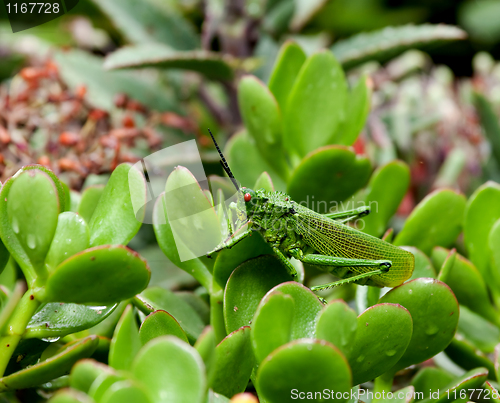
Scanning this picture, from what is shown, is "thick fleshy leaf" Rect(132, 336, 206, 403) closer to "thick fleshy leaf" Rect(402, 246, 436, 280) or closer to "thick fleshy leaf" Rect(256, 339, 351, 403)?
"thick fleshy leaf" Rect(256, 339, 351, 403)

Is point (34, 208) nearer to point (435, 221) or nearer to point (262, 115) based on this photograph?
point (262, 115)

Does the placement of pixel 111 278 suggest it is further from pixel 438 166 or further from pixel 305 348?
pixel 438 166

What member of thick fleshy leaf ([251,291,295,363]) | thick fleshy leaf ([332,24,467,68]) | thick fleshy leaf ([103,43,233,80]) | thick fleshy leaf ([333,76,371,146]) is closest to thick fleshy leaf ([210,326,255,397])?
thick fleshy leaf ([251,291,295,363])

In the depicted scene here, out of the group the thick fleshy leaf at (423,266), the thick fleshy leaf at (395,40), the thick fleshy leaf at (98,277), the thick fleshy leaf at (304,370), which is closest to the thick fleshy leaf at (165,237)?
the thick fleshy leaf at (98,277)

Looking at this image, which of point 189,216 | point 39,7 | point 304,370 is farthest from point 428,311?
point 39,7

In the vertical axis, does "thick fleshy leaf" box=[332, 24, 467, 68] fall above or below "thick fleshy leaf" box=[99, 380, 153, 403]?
above

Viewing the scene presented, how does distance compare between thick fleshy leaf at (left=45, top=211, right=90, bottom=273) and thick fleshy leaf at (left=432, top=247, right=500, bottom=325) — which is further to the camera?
thick fleshy leaf at (left=432, top=247, right=500, bottom=325)
